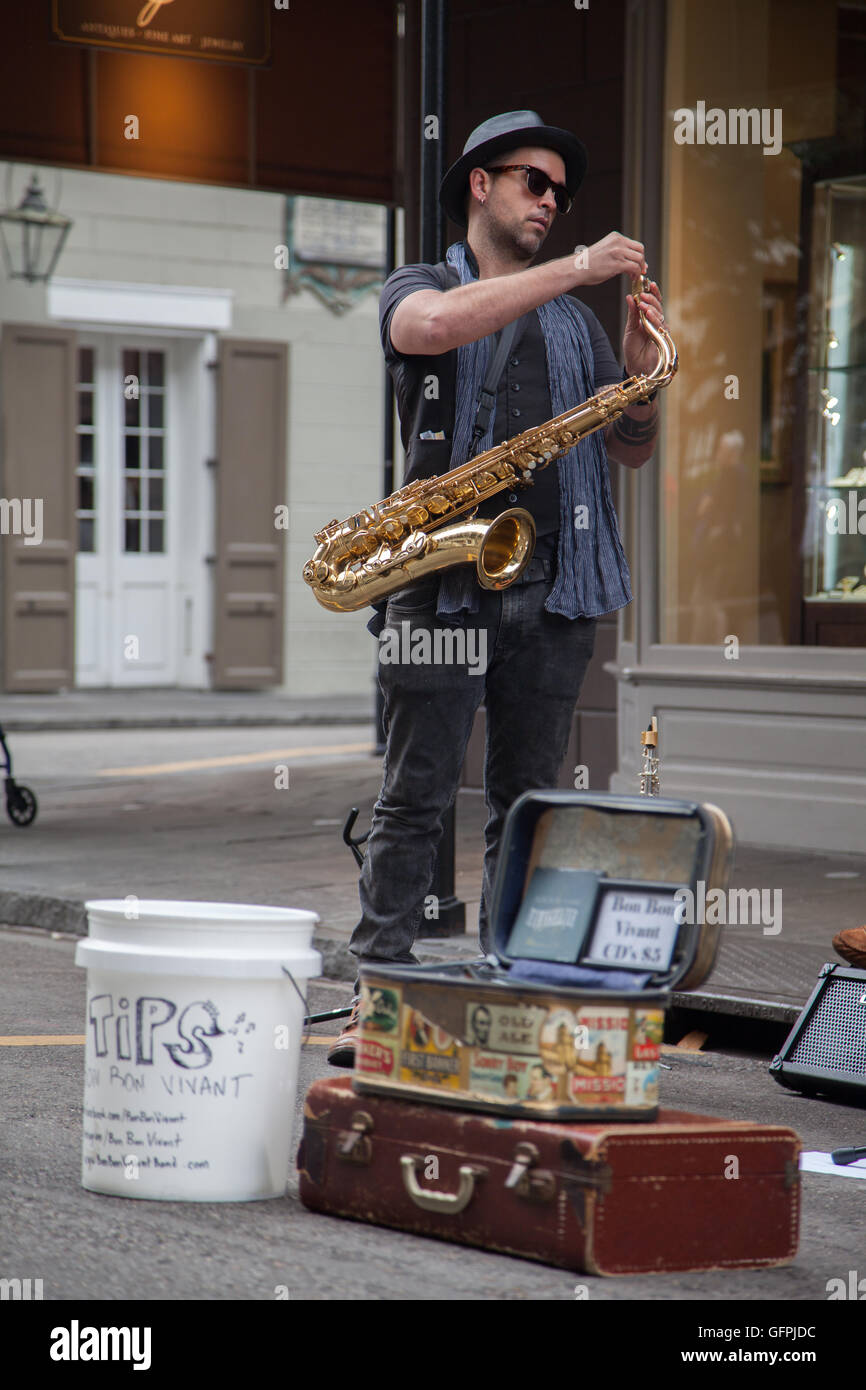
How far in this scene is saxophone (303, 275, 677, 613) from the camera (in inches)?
173

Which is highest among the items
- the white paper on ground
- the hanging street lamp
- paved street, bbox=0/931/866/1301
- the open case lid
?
the hanging street lamp

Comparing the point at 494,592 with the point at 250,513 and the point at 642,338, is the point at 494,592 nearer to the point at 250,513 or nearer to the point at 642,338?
the point at 642,338

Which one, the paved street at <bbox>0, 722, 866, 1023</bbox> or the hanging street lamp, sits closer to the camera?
the paved street at <bbox>0, 722, 866, 1023</bbox>

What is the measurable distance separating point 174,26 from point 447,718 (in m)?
5.66

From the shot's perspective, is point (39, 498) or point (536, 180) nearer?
point (536, 180)

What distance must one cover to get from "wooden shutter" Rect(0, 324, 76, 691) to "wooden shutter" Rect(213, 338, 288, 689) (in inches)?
60.9

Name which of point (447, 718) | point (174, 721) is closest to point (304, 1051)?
point (447, 718)

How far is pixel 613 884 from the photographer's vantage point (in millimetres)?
3572

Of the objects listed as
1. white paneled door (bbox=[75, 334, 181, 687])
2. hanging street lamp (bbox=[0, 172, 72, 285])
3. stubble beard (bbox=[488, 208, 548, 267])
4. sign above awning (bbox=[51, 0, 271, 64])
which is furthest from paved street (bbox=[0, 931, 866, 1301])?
white paneled door (bbox=[75, 334, 181, 687])

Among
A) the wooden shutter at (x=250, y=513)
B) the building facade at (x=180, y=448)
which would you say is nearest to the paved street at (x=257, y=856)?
the building facade at (x=180, y=448)

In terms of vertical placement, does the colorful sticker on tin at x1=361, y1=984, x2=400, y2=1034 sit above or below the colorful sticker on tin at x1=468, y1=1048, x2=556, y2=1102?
above

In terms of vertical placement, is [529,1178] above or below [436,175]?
below

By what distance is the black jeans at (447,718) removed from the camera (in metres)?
4.41

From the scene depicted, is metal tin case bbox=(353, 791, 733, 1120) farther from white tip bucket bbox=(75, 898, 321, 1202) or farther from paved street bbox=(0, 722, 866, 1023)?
paved street bbox=(0, 722, 866, 1023)
